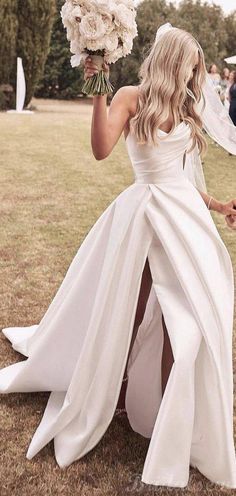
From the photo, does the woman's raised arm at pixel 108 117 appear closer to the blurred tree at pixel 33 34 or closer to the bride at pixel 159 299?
the bride at pixel 159 299

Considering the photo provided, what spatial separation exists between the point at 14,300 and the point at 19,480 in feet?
8.11

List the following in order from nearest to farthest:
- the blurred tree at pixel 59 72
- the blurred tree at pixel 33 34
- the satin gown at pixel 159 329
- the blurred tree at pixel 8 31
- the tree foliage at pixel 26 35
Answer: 1. the satin gown at pixel 159 329
2. the blurred tree at pixel 8 31
3. the tree foliage at pixel 26 35
4. the blurred tree at pixel 33 34
5. the blurred tree at pixel 59 72

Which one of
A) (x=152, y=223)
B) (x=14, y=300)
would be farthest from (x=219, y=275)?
(x=14, y=300)

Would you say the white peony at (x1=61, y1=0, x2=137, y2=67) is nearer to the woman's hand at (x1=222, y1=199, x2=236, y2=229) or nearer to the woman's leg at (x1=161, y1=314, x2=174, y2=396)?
the woman's hand at (x1=222, y1=199, x2=236, y2=229)

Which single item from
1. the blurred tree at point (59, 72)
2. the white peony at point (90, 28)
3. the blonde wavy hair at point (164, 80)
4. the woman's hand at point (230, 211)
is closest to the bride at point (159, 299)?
the blonde wavy hair at point (164, 80)

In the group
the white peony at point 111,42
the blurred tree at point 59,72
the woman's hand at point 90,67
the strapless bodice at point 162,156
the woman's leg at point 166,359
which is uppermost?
the white peony at point 111,42

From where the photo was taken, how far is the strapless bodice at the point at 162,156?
2.94 m

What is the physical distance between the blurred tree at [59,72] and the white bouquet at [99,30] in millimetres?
34417

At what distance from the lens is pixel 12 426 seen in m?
3.39

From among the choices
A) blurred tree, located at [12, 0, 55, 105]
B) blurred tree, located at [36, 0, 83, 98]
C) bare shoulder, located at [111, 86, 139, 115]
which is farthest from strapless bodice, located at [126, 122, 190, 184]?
blurred tree, located at [36, 0, 83, 98]

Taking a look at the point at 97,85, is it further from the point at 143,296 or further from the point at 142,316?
the point at 142,316

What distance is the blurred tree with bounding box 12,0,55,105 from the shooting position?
25062mm

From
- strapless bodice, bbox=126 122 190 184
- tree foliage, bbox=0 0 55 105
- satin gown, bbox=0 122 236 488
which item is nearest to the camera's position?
satin gown, bbox=0 122 236 488

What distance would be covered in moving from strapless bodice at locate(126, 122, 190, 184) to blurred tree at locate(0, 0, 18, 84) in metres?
23.3
